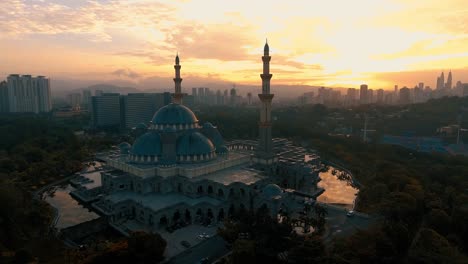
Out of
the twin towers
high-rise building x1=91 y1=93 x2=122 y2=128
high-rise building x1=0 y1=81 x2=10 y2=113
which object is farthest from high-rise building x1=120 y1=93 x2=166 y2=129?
the twin towers

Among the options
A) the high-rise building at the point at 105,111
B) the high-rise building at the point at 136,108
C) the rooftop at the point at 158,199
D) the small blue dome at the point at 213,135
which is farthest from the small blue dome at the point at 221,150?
the high-rise building at the point at 105,111

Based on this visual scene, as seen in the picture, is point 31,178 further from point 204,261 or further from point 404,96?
point 404,96

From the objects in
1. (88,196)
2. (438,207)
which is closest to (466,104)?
(438,207)

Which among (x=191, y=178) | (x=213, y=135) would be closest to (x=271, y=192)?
(x=191, y=178)

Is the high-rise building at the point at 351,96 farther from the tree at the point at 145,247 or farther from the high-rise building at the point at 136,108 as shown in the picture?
the tree at the point at 145,247

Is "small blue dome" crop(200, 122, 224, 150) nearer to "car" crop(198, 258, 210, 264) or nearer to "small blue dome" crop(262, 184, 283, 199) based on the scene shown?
"small blue dome" crop(262, 184, 283, 199)
